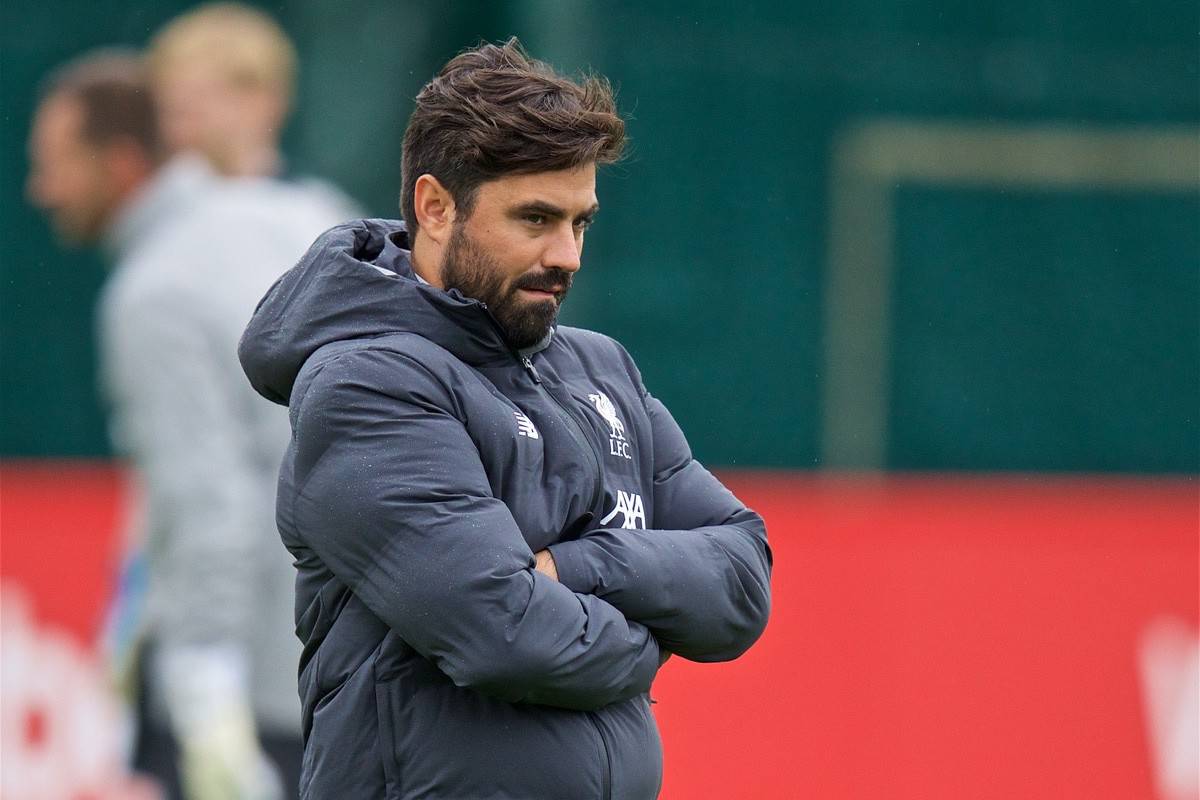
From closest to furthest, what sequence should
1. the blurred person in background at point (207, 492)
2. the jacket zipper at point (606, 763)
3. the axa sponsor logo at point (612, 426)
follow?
the jacket zipper at point (606, 763) < the axa sponsor logo at point (612, 426) < the blurred person in background at point (207, 492)

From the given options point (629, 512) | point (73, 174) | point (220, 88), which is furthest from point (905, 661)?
point (629, 512)

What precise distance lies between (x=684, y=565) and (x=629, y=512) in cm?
16

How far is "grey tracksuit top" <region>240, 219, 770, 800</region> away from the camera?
304cm

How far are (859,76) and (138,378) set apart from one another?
7.10 m

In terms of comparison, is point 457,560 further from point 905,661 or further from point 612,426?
point 905,661

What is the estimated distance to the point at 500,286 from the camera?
324 centimetres

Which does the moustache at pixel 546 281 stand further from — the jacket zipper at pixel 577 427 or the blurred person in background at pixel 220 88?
the blurred person in background at pixel 220 88

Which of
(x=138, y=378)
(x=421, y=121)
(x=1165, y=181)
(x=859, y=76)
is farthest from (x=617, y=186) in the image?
(x=421, y=121)

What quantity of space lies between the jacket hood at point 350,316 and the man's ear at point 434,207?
10cm

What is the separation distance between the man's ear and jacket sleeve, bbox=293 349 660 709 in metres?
0.26

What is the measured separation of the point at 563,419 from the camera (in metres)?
3.27

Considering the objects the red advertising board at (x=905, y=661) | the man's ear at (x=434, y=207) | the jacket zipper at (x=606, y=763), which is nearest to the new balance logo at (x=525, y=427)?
the man's ear at (x=434, y=207)

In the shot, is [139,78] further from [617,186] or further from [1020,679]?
[617,186]

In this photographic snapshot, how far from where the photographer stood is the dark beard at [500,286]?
324cm
